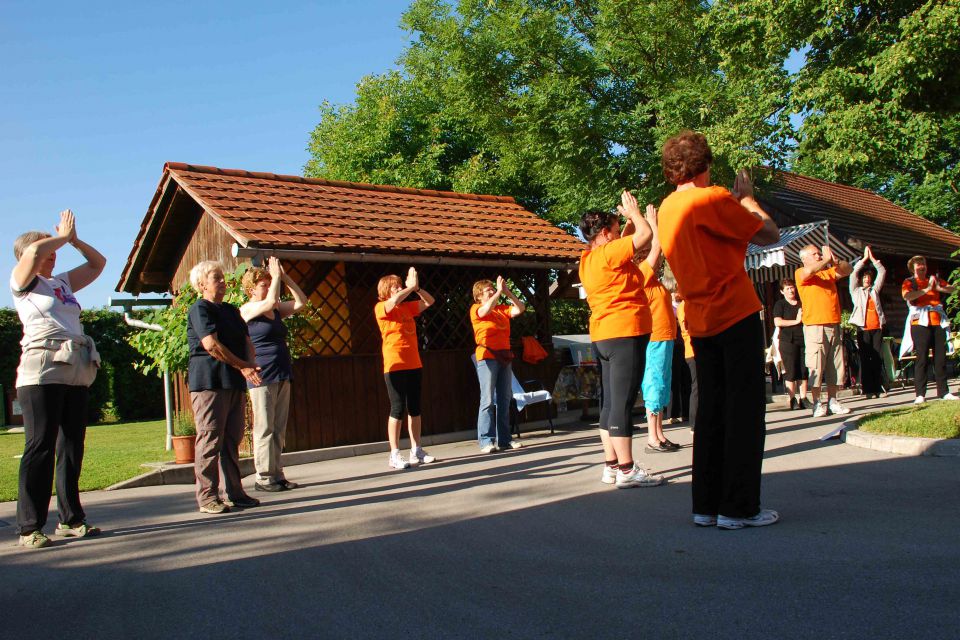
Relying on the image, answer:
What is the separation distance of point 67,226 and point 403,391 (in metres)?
4.06

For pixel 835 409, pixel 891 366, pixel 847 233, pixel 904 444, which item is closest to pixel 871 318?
pixel 891 366

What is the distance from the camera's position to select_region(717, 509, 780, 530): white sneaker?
180 inches

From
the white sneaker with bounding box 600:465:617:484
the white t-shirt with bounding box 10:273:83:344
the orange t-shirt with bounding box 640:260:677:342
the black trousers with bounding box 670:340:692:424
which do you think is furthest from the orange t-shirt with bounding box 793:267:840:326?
the white t-shirt with bounding box 10:273:83:344

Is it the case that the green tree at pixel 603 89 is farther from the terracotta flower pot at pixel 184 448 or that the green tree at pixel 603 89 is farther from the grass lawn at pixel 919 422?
the terracotta flower pot at pixel 184 448

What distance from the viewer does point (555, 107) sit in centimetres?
1884

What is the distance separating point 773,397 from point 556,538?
35.4ft

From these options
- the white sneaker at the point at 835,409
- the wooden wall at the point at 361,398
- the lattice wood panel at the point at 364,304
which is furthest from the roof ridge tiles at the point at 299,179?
the white sneaker at the point at 835,409

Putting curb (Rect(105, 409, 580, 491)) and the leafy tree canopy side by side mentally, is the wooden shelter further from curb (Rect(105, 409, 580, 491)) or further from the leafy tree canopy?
the leafy tree canopy

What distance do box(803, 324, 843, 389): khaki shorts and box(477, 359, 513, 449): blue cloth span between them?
377 centimetres

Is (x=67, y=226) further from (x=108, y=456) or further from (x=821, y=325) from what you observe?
(x=821, y=325)

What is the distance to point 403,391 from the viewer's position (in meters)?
8.94

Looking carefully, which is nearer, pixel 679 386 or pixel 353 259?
pixel 353 259

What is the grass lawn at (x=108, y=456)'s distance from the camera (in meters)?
8.96

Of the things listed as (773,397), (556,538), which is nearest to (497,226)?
(773,397)
